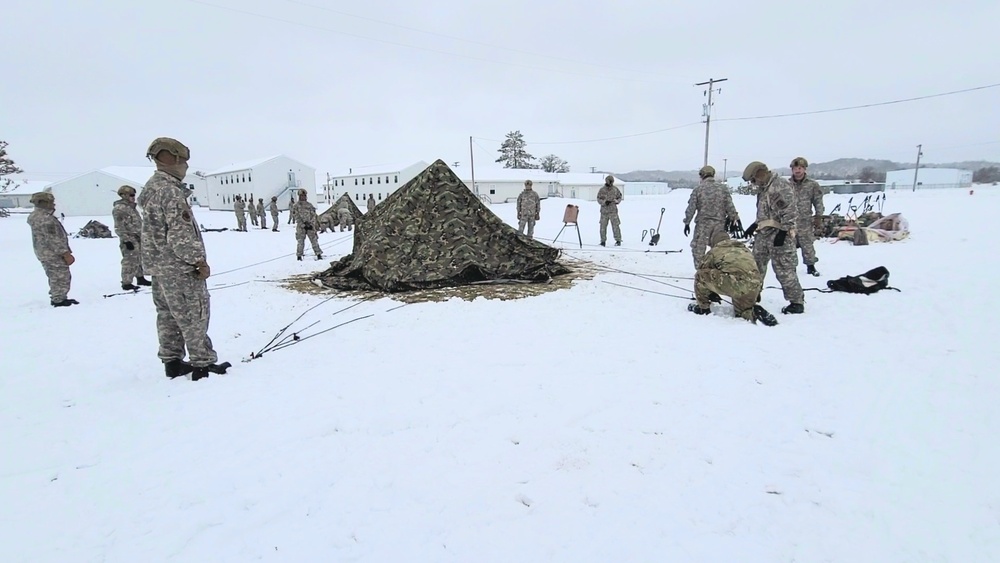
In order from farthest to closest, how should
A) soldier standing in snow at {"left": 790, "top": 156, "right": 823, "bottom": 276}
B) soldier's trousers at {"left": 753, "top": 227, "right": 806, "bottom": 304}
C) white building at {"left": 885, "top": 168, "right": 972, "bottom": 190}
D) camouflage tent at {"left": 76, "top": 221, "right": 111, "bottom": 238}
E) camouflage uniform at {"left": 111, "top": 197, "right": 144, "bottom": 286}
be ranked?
white building at {"left": 885, "top": 168, "right": 972, "bottom": 190} → camouflage tent at {"left": 76, "top": 221, "right": 111, "bottom": 238} → camouflage uniform at {"left": 111, "top": 197, "right": 144, "bottom": 286} → soldier standing in snow at {"left": 790, "top": 156, "right": 823, "bottom": 276} → soldier's trousers at {"left": 753, "top": 227, "right": 806, "bottom": 304}

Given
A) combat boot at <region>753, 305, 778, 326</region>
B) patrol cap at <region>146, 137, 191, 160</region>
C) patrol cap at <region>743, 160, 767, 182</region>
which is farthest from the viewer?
patrol cap at <region>743, 160, 767, 182</region>

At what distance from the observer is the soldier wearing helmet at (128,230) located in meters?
8.09

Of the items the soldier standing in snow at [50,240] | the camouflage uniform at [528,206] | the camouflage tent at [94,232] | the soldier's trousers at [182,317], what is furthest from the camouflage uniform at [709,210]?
the camouflage tent at [94,232]

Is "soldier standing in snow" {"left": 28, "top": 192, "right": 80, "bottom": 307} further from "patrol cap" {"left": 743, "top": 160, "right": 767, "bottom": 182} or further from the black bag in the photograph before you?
the black bag

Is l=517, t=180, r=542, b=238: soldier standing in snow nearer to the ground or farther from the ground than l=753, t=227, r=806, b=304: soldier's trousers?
farther from the ground

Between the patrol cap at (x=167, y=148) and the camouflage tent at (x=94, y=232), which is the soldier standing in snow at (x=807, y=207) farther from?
the camouflage tent at (x=94, y=232)

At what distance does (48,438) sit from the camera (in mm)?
3221

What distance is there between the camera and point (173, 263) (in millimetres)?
3951

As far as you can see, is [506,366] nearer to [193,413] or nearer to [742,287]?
[193,413]

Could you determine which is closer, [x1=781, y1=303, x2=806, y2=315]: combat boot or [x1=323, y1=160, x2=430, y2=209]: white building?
[x1=781, y1=303, x2=806, y2=315]: combat boot

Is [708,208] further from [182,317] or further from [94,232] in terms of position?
[94,232]

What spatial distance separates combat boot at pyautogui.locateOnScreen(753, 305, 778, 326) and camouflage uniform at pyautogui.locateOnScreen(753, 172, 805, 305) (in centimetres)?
56

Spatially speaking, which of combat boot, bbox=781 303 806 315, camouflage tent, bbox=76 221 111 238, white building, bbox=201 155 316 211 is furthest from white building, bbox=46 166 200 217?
combat boot, bbox=781 303 806 315

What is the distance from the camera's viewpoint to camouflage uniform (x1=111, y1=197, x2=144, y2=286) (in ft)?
26.5
